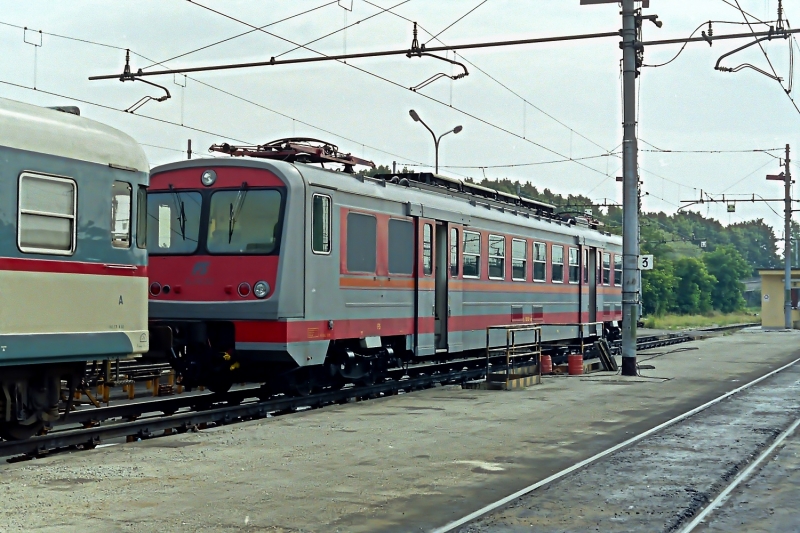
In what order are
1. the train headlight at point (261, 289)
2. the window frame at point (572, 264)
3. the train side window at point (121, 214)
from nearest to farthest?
the train side window at point (121, 214), the train headlight at point (261, 289), the window frame at point (572, 264)

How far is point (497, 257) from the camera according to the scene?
832 inches

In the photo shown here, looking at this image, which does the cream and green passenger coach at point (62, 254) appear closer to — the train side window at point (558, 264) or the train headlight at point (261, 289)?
the train headlight at point (261, 289)

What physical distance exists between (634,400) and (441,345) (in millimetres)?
4021

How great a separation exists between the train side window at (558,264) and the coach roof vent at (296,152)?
8950 mm

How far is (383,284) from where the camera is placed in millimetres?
16719

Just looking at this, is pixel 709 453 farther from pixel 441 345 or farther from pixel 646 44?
pixel 646 44

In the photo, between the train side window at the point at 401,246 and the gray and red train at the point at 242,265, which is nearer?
the gray and red train at the point at 242,265

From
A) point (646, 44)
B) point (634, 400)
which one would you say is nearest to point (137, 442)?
point (634, 400)

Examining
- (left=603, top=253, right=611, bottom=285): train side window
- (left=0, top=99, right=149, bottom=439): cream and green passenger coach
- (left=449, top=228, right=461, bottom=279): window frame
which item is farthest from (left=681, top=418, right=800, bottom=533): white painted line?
(left=603, top=253, right=611, bottom=285): train side window

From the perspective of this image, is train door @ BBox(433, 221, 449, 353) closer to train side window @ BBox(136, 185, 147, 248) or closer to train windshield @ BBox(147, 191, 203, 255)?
train windshield @ BBox(147, 191, 203, 255)

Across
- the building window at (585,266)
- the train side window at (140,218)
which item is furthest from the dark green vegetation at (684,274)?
the train side window at (140,218)

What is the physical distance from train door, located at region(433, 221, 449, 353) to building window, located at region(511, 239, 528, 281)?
11.2 ft

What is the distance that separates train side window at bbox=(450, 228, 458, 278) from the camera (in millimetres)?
19000

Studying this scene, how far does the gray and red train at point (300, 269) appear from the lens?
14.4m
